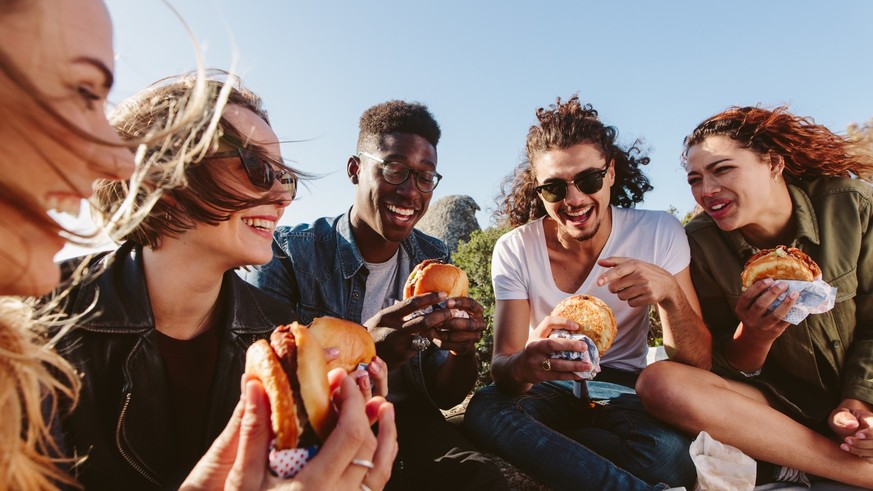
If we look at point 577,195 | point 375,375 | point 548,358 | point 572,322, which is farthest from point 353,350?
point 577,195

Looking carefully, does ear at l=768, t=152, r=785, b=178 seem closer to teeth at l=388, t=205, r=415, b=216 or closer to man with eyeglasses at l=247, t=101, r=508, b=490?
man with eyeglasses at l=247, t=101, r=508, b=490

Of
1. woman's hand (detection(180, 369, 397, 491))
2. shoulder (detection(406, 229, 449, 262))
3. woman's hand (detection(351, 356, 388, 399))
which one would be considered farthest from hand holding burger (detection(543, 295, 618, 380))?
woman's hand (detection(180, 369, 397, 491))

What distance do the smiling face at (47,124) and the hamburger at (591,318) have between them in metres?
2.83

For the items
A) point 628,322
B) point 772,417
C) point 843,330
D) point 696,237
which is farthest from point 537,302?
point 843,330

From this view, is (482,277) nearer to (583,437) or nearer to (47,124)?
(583,437)

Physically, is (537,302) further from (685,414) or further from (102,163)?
(102,163)

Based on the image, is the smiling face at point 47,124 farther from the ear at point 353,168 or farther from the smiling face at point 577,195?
the smiling face at point 577,195

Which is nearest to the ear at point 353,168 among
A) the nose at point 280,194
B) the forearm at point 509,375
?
the nose at point 280,194

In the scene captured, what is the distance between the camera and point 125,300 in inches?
96.4

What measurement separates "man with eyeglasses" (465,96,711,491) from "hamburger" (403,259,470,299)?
65cm

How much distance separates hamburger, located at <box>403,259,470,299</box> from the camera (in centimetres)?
339

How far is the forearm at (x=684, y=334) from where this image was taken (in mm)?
3455

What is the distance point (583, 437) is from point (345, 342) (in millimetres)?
2124

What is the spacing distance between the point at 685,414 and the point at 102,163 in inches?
135
